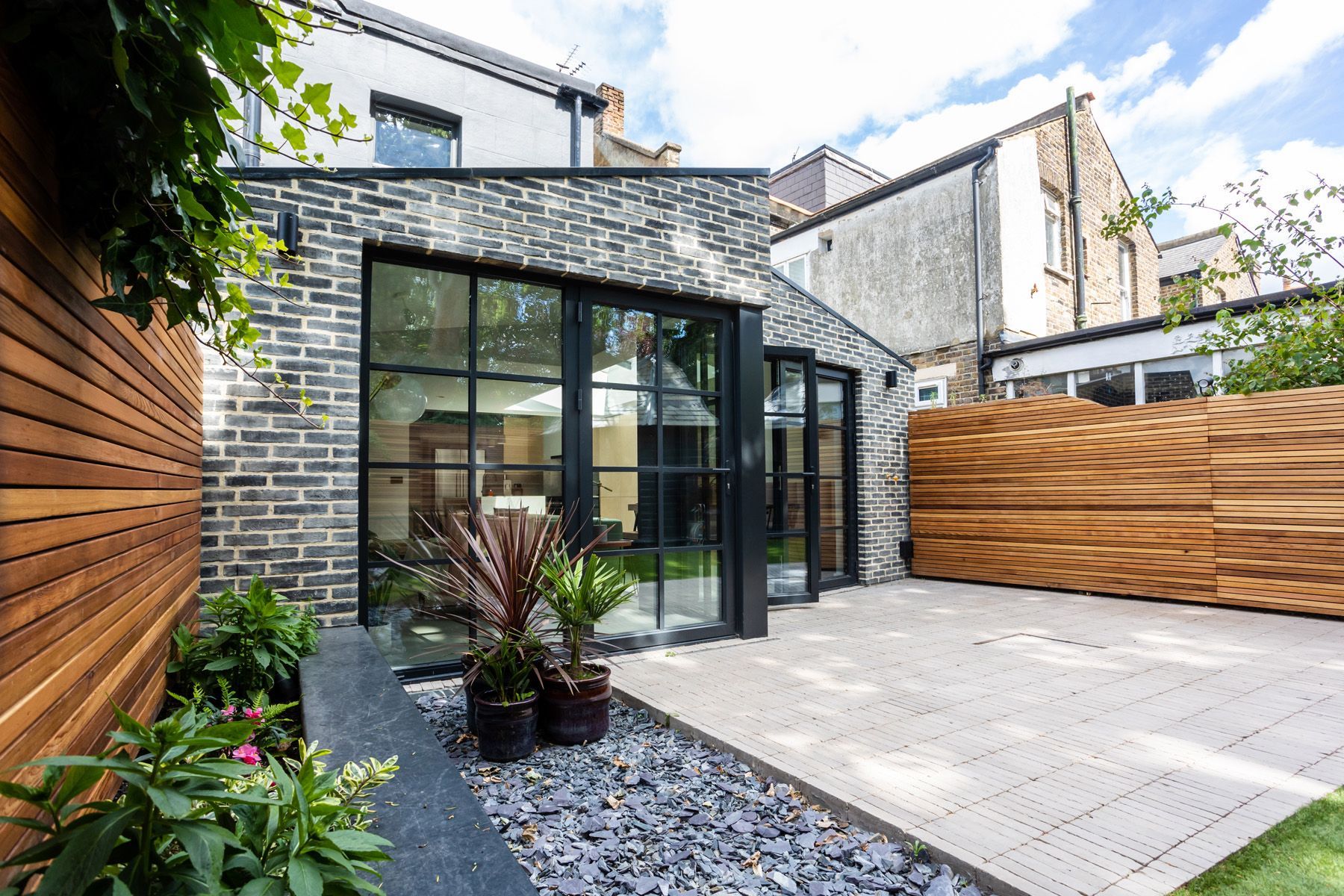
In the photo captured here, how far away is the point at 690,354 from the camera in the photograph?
4504 millimetres

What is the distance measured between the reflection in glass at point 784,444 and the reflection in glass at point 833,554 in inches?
38.4

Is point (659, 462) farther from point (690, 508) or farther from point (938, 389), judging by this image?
point (938, 389)

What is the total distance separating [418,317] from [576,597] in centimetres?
189

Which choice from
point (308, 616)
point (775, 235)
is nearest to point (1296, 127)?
point (775, 235)

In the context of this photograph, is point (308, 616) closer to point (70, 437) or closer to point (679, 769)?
point (679, 769)

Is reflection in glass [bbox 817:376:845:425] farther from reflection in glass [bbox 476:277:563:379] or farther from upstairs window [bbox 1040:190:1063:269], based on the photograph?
upstairs window [bbox 1040:190:1063:269]

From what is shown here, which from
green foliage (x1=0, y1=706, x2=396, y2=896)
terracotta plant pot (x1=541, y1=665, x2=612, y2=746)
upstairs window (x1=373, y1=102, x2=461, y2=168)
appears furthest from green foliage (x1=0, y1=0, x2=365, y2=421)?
upstairs window (x1=373, y1=102, x2=461, y2=168)

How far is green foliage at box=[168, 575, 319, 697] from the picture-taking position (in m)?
2.39

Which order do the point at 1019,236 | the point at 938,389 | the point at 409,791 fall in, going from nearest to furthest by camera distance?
the point at 409,791 → the point at 1019,236 → the point at 938,389

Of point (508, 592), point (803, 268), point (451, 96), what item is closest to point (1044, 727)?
point (508, 592)

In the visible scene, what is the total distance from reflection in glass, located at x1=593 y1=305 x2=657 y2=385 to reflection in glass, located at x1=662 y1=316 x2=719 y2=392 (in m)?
0.11

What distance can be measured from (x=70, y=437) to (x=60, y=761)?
2.48 ft

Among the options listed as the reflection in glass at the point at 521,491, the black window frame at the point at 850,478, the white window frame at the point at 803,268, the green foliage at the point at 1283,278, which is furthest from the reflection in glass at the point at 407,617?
the white window frame at the point at 803,268

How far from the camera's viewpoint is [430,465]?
11.9 ft
